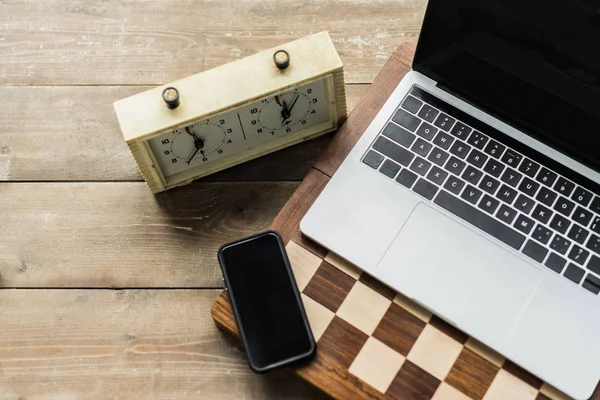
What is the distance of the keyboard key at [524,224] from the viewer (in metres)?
0.77

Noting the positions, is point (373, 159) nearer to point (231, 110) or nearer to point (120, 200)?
point (231, 110)

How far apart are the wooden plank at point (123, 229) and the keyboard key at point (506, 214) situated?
263mm

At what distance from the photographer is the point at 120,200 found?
90 cm

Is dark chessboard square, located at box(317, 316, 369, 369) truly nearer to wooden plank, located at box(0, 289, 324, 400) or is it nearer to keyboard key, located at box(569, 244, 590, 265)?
wooden plank, located at box(0, 289, 324, 400)

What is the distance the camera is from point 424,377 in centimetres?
76

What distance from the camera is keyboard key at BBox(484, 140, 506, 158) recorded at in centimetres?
81

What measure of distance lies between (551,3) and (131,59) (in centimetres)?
57

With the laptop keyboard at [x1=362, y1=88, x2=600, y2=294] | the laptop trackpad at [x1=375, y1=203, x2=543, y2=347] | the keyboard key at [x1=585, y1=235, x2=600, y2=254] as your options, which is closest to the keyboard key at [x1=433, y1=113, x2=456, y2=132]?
the laptop keyboard at [x1=362, y1=88, x2=600, y2=294]

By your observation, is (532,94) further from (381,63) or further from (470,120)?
(381,63)

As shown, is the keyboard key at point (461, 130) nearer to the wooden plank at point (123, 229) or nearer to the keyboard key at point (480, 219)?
the keyboard key at point (480, 219)

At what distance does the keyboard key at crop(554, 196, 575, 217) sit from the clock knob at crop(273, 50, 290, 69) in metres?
0.35

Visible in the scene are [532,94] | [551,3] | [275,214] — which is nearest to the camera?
[551,3]

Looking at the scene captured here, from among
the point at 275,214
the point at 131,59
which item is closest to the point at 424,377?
the point at 275,214

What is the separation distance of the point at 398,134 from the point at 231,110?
20cm
